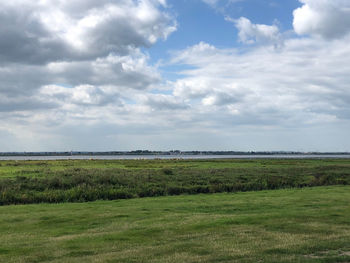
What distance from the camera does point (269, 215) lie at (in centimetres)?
1959

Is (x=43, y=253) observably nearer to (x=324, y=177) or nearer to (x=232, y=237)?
(x=232, y=237)

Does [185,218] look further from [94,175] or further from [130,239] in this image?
[94,175]

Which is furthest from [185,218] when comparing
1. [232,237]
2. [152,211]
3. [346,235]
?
[346,235]

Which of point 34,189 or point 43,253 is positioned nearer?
point 43,253

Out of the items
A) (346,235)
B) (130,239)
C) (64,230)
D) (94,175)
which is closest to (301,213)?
(346,235)

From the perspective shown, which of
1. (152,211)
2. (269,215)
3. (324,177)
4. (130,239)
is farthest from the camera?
(324,177)

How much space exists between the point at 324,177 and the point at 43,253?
46858mm

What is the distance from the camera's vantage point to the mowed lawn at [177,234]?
1180 cm

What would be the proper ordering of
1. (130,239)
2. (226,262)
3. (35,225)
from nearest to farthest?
1. (226,262)
2. (130,239)
3. (35,225)

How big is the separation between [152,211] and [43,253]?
34.3 ft

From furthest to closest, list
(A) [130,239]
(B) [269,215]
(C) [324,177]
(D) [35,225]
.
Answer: (C) [324,177] < (B) [269,215] < (D) [35,225] < (A) [130,239]

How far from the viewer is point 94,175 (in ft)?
144

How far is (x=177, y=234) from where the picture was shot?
1536 cm

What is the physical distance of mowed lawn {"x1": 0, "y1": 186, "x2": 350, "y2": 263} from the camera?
38.7 feet
